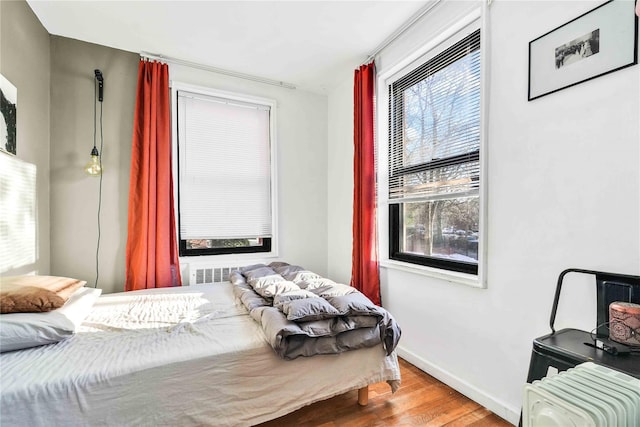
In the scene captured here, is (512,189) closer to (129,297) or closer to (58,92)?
(129,297)

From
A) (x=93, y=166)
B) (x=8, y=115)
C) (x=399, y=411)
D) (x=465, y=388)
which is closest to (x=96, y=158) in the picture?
(x=93, y=166)

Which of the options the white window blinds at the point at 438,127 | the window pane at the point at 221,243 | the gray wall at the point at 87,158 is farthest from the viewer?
the window pane at the point at 221,243

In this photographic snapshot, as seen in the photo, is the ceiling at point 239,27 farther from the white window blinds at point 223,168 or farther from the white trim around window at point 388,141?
the white window blinds at point 223,168

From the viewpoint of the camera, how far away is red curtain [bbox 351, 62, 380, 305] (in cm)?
258

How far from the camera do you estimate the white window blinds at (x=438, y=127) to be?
1.93 m

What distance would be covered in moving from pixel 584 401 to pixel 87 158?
3347 mm

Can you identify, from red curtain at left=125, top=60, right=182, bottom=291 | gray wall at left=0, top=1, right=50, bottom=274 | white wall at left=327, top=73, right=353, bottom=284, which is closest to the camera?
gray wall at left=0, top=1, right=50, bottom=274

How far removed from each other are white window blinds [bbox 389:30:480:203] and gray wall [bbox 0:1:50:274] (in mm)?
2458

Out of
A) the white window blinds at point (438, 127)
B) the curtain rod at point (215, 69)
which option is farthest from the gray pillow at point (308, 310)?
the curtain rod at point (215, 69)

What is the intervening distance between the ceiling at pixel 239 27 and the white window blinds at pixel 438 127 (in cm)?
46

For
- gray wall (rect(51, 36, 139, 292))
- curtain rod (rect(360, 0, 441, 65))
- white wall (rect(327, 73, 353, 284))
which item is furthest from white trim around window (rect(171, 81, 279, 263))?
curtain rod (rect(360, 0, 441, 65))

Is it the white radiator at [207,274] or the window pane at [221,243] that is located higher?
the window pane at [221,243]

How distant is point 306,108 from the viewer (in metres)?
3.39

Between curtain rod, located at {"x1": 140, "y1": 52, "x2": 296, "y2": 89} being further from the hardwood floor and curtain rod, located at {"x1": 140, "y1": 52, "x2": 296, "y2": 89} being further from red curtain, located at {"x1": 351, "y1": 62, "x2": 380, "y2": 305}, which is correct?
the hardwood floor
